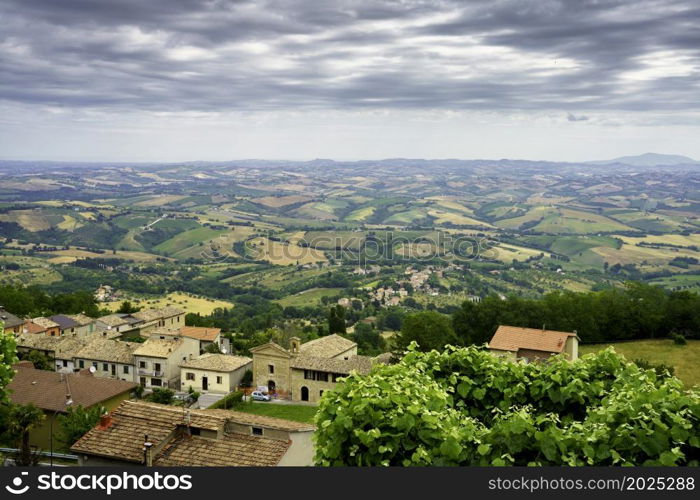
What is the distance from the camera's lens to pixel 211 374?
45500mm

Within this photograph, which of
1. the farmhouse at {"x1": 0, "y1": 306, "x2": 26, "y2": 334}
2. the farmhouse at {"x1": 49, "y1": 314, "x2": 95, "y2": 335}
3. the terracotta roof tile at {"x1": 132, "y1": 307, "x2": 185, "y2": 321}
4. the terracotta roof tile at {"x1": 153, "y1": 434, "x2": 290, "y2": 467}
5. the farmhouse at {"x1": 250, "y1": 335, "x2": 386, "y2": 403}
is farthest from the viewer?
the terracotta roof tile at {"x1": 132, "y1": 307, "x2": 185, "y2": 321}

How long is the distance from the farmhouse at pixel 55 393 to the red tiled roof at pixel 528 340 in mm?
25363

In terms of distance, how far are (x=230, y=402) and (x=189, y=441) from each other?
64.2 feet

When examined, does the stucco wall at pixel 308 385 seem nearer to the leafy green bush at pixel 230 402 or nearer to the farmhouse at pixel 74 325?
the leafy green bush at pixel 230 402

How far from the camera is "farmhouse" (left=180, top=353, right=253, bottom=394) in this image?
45.3 meters

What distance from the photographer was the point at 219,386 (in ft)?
149

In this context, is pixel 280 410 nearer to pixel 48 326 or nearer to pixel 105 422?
pixel 105 422

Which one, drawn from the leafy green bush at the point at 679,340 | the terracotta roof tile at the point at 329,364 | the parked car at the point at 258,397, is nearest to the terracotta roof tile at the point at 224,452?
the terracotta roof tile at the point at 329,364

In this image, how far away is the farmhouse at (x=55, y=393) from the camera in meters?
30.2

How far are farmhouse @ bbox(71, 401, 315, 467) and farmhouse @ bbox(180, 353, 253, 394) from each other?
22.5 meters

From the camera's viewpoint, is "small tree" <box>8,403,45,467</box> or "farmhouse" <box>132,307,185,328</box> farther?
"farmhouse" <box>132,307,185,328</box>

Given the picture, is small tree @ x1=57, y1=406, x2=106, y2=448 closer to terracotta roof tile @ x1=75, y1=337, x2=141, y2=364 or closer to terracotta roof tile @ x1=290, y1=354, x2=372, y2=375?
terracotta roof tile @ x1=290, y1=354, x2=372, y2=375

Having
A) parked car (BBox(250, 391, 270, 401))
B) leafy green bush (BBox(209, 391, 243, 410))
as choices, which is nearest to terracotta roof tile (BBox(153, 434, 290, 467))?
leafy green bush (BBox(209, 391, 243, 410))

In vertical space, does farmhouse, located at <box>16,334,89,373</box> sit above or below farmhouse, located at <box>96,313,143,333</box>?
above
